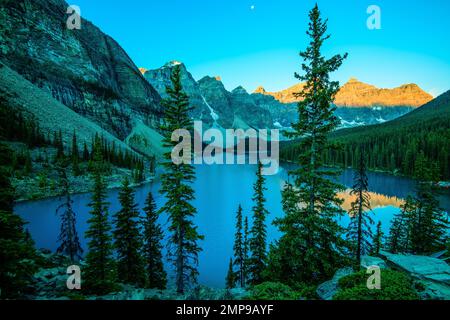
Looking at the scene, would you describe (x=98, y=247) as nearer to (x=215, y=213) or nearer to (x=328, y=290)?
(x=328, y=290)

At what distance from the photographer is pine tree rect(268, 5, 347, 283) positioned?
34.2 ft

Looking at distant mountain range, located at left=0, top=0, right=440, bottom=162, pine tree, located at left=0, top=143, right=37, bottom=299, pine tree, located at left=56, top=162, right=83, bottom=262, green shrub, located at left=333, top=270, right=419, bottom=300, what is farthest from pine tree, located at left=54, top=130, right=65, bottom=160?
green shrub, located at left=333, top=270, right=419, bottom=300

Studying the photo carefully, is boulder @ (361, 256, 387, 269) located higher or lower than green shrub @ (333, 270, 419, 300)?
lower

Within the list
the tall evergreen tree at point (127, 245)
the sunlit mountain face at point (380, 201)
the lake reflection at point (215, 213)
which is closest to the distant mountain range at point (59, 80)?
the sunlit mountain face at point (380, 201)

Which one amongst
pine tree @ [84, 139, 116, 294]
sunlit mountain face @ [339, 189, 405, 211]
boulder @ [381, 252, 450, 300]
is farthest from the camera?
sunlit mountain face @ [339, 189, 405, 211]

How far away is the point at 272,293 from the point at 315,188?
5.66 m

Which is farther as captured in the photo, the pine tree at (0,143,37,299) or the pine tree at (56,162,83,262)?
the pine tree at (56,162,83,262)

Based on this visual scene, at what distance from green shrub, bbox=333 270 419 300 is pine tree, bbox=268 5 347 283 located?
2801 millimetres

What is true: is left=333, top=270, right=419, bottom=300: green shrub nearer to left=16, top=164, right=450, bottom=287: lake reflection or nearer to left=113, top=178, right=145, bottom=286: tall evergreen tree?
left=16, top=164, right=450, bottom=287: lake reflection

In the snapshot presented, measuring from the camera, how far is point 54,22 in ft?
421

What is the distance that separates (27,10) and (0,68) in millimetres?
55861

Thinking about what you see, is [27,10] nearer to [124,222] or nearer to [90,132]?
[90,132]

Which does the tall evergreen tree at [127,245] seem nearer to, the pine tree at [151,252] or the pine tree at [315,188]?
the pine tree at [151,252]
